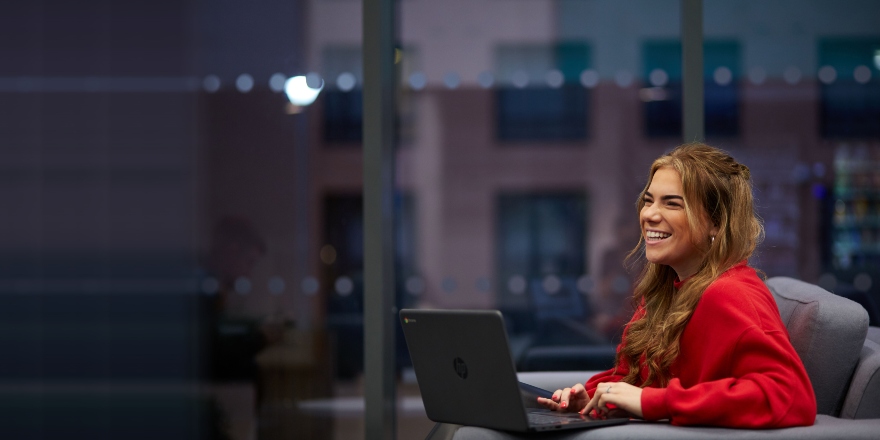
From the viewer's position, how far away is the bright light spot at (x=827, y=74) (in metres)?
3.32

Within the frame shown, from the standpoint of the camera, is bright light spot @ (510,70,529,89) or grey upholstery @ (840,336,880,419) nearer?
grey upholstery @ (840,336,880,419)

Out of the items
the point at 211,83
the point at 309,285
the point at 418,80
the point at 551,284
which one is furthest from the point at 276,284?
the point at 551,284

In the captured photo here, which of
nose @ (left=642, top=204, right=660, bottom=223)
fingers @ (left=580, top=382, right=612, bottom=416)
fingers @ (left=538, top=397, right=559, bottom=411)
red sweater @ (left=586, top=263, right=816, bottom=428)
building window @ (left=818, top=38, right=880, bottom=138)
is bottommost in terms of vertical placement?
fingers @ (left=538, top=397, right=559, bottom=411)

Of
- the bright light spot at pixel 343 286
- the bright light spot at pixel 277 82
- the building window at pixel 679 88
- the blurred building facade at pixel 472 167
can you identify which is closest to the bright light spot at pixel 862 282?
the blurred building facade at pixel 472 167

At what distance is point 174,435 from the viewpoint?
367 centimetres

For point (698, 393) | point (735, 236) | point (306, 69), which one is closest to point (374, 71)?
point (306, 69)

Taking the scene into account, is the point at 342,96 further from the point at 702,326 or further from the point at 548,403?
the point at 702,326

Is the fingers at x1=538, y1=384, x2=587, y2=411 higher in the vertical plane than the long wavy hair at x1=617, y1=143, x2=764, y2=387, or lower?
lower

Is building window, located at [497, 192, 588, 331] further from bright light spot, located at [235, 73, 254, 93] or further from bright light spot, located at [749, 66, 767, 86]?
bright light spot, located at [235, 73, 254, 93]

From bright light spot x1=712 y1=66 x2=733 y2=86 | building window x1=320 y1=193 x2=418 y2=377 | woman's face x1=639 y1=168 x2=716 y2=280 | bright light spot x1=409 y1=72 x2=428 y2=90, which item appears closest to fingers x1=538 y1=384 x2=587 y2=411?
woman's face x1=639 y1=168 x2=716 y2=280

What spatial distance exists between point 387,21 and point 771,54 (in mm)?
1635

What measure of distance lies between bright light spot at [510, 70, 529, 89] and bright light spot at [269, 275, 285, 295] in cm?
131

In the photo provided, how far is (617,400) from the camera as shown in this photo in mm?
1738

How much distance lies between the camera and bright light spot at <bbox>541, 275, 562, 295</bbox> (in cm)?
344
